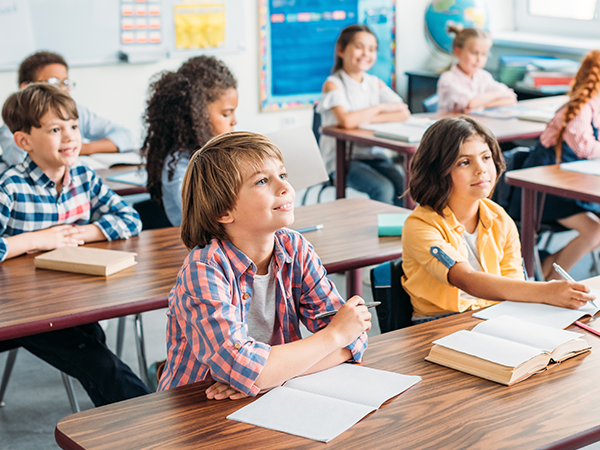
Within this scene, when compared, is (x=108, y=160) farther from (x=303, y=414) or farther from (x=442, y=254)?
(x=303, y=414)

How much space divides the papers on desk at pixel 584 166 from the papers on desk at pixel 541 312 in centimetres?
130

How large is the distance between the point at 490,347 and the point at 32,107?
146 cm

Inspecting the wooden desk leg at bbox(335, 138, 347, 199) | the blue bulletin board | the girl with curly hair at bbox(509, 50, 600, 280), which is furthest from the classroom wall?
the girl with curly hair at bbox(509, 50, 600, 280)

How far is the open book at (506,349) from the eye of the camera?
3.90 ft

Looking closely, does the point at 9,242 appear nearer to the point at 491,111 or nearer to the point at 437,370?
the point at 437,370

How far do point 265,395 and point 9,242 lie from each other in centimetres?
106

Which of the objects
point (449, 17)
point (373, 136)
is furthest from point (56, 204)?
point (449, 17)

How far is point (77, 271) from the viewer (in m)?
1.79

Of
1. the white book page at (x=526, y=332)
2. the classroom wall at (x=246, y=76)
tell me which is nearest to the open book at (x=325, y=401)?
the white book page at (x=526, y=332)

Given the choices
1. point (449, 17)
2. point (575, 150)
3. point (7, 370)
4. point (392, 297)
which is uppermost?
point (449, 17)

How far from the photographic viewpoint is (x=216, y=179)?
4.20 feet

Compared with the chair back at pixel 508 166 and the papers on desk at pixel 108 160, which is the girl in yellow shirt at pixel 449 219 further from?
the papers on desk at pixel 108 160

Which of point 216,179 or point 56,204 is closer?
point 216,179

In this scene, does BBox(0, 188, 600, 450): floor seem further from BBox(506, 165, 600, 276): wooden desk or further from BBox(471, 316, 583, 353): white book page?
BBox(471, 316, 583, 353): white book page
